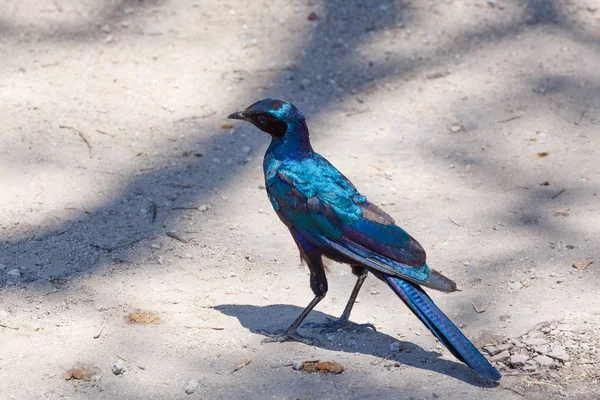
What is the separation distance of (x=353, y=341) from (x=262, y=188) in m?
1.98

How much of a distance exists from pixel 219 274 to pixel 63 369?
1298mm

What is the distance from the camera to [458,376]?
4379 millimetres

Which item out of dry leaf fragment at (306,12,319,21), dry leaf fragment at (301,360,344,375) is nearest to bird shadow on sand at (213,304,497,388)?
dry leaf fragment at (301,360,344,375)

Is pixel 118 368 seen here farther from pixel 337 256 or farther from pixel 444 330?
pixel 444 330

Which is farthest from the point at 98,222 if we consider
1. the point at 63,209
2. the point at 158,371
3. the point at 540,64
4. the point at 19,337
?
the point at 540,64

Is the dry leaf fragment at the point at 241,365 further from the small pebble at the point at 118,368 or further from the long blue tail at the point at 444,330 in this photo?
the long blue tail at the point at 444,330

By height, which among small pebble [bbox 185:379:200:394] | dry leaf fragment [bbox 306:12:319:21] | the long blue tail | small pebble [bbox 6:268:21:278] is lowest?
small pebble [bbox 6:268:21:278]

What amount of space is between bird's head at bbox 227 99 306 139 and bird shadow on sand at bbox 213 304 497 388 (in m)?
1.00

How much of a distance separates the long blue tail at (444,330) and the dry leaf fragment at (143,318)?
1327 millimetres

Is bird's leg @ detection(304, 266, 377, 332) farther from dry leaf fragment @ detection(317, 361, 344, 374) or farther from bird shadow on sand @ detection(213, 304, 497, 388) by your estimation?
dry leaf fragment @ detection(317, 361, 344, 374)

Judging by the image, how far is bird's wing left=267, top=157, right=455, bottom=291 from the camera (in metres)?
4.50

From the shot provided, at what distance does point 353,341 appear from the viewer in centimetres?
479

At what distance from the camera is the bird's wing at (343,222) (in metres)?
4.50

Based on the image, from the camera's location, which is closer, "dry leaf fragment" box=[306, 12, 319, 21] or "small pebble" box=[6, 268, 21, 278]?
"small pebble" box=[6, 268, 21, 278]
